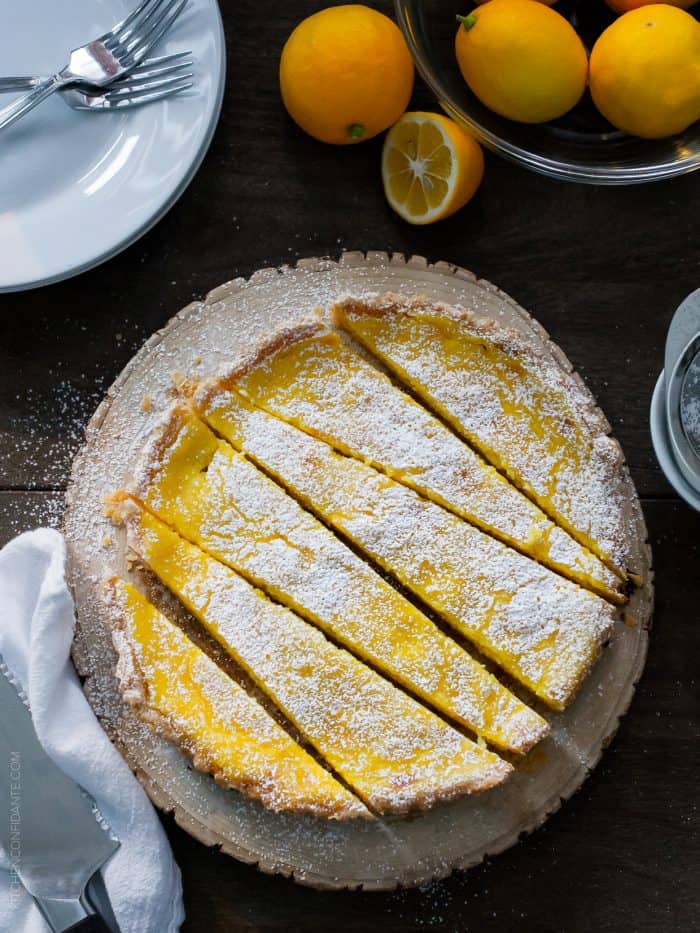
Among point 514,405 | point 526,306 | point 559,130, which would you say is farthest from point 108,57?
point 514,405

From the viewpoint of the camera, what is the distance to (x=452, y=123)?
2904mm

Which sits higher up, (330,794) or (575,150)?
(575,150)

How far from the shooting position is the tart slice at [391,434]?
2801mm

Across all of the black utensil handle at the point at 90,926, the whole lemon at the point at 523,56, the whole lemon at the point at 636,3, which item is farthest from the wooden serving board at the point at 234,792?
the whole lemon at the point at 636,3

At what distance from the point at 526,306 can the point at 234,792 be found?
1.79 meters

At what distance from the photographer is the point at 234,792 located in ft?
9.23

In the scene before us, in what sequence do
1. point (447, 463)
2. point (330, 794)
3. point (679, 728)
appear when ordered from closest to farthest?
point (330, 794) < point (447, 463) < point (679, 728)

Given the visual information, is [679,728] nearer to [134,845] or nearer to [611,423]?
[611,423]

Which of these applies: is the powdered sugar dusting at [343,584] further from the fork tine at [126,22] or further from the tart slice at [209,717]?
the fork tine at [126,22]

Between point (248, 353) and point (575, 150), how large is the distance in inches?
46.2

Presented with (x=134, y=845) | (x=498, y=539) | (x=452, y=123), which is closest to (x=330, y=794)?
(x=134, y=845)

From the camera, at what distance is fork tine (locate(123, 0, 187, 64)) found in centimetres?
294

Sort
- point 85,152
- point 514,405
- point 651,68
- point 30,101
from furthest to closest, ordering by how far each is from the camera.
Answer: point 85,152, point 30,101, point 514,405, point 651,68

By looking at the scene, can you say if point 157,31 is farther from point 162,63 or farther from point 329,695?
point 329,695
